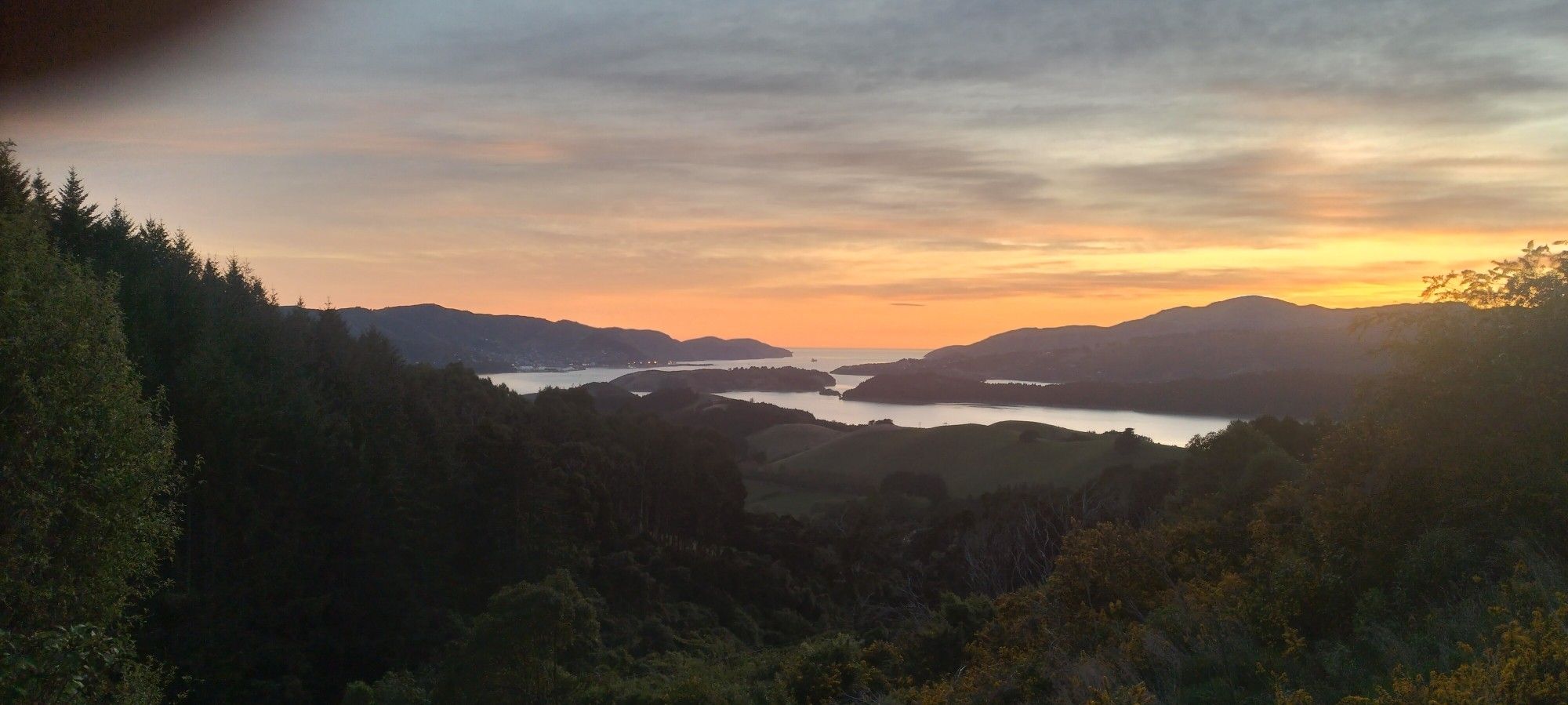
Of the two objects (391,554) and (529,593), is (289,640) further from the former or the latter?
(529,593)

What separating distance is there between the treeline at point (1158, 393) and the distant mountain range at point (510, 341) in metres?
34.9

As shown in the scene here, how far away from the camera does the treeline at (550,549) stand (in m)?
6.94

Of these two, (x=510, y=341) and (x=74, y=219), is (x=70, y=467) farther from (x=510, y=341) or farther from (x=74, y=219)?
(x=510, y=341)

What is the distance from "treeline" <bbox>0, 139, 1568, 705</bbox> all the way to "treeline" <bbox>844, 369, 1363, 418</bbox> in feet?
75.5

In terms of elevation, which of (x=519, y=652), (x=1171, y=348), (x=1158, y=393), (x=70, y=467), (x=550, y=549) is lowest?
(x=550, y=549)

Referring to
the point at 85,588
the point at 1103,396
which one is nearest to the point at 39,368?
the point at 85,588

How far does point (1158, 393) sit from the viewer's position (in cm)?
8250

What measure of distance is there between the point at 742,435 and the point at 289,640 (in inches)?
2080

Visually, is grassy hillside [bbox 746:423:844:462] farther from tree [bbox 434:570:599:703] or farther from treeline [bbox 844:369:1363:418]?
tree [bbox 434:570:599:703]

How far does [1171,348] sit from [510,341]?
7256cm

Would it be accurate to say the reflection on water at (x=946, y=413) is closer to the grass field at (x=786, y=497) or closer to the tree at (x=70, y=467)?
the grass field at (x=786, y=497)

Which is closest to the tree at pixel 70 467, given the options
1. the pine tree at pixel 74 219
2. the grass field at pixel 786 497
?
the pine tree at pixel 74 219

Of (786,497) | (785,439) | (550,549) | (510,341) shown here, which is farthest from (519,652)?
(510,341)

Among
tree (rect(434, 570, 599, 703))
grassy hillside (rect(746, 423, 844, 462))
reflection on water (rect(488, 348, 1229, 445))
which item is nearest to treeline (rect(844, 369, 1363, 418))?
reflection on water (rect(488, 348, 1229, 445))
